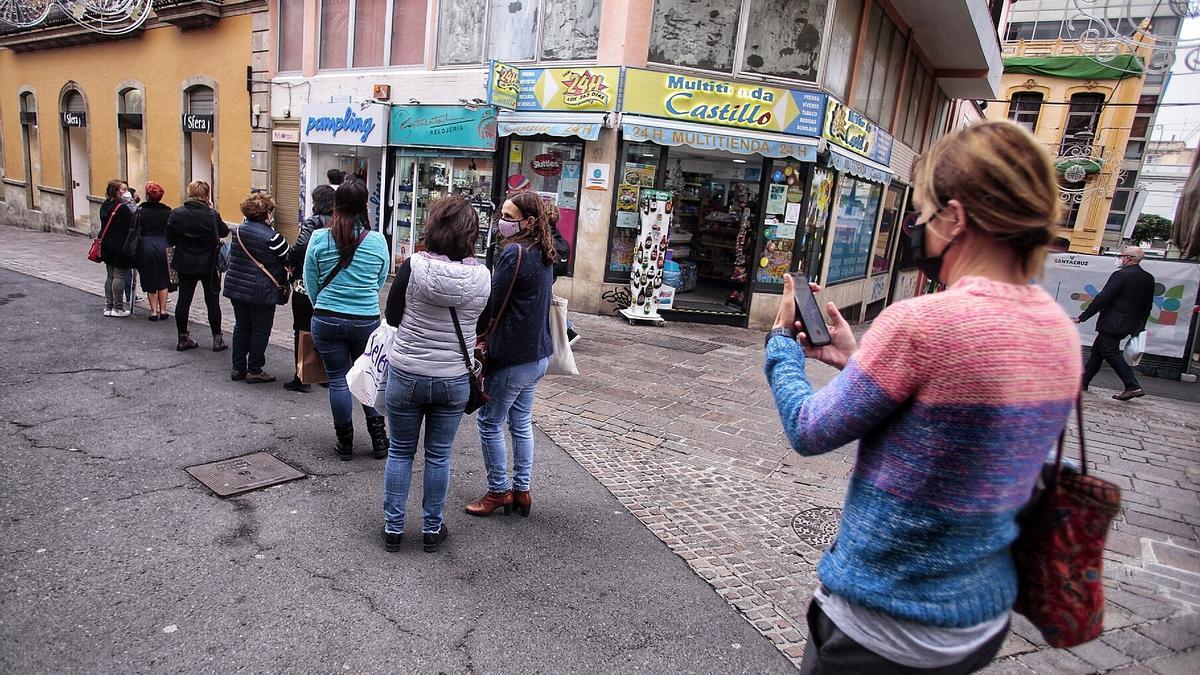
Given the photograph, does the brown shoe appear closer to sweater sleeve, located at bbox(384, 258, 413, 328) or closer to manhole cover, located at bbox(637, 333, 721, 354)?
sweater sleeve, located at bbox(384, 258, 413, 328)

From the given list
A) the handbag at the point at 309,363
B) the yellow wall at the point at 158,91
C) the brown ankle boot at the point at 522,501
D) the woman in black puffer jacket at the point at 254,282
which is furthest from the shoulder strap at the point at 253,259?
the yellow wall at the point at 158,91

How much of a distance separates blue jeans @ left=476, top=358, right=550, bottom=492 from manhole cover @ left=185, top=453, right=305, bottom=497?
136 cm

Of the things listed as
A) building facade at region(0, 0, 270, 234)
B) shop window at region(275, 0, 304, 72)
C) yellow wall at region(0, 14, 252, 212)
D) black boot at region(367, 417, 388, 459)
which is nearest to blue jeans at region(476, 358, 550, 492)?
black boot at region(367, 417, 388, 459)

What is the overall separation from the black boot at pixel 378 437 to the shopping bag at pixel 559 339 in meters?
1.43

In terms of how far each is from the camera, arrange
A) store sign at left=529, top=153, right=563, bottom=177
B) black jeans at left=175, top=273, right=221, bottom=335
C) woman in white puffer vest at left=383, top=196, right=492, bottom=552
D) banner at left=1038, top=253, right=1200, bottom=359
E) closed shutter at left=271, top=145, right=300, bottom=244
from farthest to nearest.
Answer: closed shutter at left=271, top=145, right=300, bottom=244, banner at left=1038, top=253, right=1200, bottom=359, store sign at left=529, top=153, right=563, bottom=177, black jeans at left=175, top=273, right=221, bottom=335, woman in white puffer vest at left=383, top=196, right=492, bottom=552

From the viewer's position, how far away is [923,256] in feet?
5.16

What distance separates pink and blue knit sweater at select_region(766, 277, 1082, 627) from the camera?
129 cm

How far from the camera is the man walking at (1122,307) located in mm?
8805

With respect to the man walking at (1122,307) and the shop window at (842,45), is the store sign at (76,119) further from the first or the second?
the man walking at (1122,307)

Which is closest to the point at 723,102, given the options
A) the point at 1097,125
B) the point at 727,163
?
the point at 727,163

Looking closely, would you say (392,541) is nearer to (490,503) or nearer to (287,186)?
(490,503)

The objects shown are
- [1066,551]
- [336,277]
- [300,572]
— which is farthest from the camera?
[336,277]

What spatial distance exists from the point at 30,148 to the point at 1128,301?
1091 inches

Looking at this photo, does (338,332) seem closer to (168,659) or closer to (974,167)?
(168,659)
